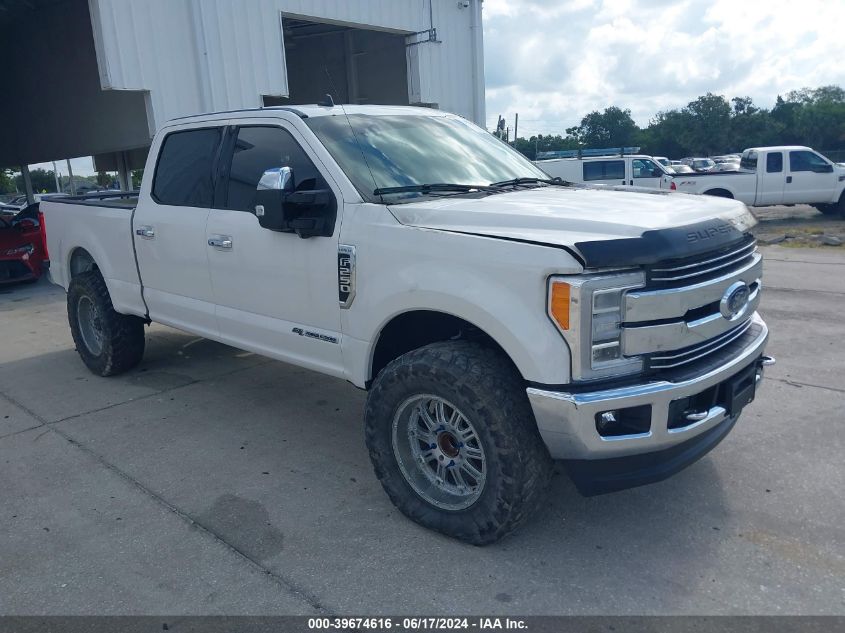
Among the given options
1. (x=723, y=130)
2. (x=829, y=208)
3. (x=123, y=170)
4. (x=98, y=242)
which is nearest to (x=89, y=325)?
(x=98, y=242)

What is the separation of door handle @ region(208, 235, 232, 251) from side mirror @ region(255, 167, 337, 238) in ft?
2.31

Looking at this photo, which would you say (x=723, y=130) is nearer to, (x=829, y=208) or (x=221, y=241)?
(x=829, y=208)

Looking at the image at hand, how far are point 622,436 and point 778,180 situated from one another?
1757 cm

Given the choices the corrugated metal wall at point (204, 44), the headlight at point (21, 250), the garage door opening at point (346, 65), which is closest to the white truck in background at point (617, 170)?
the garage door opening at point (346, 65)

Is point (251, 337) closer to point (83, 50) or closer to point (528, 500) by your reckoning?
point (528, 500)

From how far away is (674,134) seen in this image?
74938 millimetres

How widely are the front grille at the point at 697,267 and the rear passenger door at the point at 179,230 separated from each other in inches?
119

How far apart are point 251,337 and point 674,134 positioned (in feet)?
257

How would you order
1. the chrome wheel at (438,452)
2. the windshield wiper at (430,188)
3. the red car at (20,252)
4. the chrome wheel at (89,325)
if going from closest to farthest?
the chrome wheel at (438,452), the windshield wiper at (430,188), the chrome wheel at (89,325), the red car at (20,252)

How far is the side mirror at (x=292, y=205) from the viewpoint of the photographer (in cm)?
368

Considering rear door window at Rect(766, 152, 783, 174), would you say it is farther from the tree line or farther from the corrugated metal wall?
the tree line

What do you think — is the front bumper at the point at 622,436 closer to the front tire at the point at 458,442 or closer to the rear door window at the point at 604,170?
the front tire at the point at 458,442

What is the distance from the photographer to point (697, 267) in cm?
308

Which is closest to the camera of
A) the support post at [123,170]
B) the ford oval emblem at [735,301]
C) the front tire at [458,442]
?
the front tire at [458,442]
